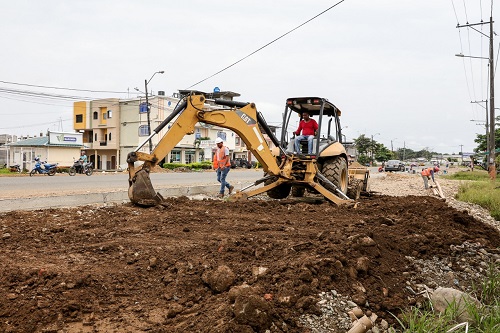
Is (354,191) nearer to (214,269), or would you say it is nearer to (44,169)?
(214,269)

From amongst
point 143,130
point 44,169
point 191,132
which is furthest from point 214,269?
point 143,130

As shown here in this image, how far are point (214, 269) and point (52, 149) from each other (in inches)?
1737

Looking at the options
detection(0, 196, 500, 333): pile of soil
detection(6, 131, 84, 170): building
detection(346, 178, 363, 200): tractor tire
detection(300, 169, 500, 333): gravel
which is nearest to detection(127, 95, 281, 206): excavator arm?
detection(0, 196, 500, 333): pile of soil

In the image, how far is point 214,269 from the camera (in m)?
4.27

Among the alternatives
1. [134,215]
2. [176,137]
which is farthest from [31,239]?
[176,137]

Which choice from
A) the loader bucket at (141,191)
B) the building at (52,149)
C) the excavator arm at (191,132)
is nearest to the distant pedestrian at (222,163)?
the excavator arm at (191,132)

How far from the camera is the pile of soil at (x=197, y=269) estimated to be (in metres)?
3.39

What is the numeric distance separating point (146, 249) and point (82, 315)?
5.30 feet

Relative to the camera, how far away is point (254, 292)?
11.5 feet

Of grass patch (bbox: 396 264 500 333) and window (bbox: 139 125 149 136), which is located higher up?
window (bbox: 139 125 149 136)

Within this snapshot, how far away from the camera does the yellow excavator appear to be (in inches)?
336

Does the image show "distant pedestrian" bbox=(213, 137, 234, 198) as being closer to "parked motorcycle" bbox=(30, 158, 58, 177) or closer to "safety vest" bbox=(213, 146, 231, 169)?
"safety vest" bbox=(213, 146, 231, 169)

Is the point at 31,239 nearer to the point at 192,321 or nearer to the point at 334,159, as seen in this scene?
the point at 192,321

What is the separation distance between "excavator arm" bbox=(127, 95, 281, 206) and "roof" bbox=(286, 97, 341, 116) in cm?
110
